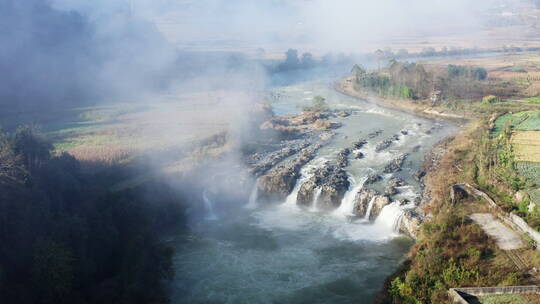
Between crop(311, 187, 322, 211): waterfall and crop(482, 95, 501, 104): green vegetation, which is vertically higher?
crop(482, 95, 501, 104): green vegetation

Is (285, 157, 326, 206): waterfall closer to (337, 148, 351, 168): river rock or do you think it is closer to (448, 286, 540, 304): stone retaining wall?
(337, 148, 351, 168): river rock

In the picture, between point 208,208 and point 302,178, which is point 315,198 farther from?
point 208,208

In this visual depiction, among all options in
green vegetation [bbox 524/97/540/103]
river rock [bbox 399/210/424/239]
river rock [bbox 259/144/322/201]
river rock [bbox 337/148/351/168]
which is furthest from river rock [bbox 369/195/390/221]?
green vegetation [bbox 524/97/540/103]

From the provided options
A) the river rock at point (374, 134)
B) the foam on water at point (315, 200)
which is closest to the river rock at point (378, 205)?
the foam on water at point (315, 200)

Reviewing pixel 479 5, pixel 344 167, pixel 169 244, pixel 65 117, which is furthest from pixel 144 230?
pixel 479 5

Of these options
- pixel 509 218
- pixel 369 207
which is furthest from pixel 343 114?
pixel 509 218

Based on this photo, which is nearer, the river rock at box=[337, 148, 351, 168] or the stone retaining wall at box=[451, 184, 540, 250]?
the stone retaining wall at box=[451, 184, 540, 250]
